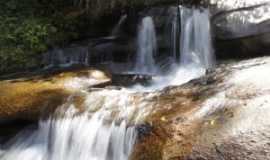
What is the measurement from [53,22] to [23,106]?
4.95m

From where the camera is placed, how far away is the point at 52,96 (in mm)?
6414

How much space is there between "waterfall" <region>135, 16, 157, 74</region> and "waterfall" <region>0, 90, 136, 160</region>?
11.7 feet

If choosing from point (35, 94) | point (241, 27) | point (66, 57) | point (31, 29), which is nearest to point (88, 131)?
point (35, 94)

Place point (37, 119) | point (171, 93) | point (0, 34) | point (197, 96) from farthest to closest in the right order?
point (0, 34)
point (37, 119)
point (171, 93)
point (197, 96)

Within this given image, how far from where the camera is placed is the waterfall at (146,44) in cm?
971

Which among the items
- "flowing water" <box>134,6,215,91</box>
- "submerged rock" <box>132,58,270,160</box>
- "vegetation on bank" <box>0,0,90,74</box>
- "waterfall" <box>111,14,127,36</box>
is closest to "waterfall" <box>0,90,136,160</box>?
"submerged rock" <box>132,58,270,160</box>

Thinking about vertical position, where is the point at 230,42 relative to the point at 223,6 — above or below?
below

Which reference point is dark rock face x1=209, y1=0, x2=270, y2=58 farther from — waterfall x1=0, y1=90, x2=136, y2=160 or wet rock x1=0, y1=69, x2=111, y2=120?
waterfall x1=0, y1=90, x2=136, y2=160

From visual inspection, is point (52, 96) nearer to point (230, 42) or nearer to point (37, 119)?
point (37, 119)

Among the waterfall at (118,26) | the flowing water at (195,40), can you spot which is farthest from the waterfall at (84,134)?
the waterfall at (118,26)

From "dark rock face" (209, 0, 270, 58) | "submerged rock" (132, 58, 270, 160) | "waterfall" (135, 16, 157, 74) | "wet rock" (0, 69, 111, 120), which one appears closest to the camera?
"submerged rock" (132, 58, 270, 160)

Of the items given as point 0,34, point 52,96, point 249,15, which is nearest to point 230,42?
point 249,15

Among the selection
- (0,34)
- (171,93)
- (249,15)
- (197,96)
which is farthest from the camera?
(0,34)

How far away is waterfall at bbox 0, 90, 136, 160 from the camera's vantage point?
5.15 meters
